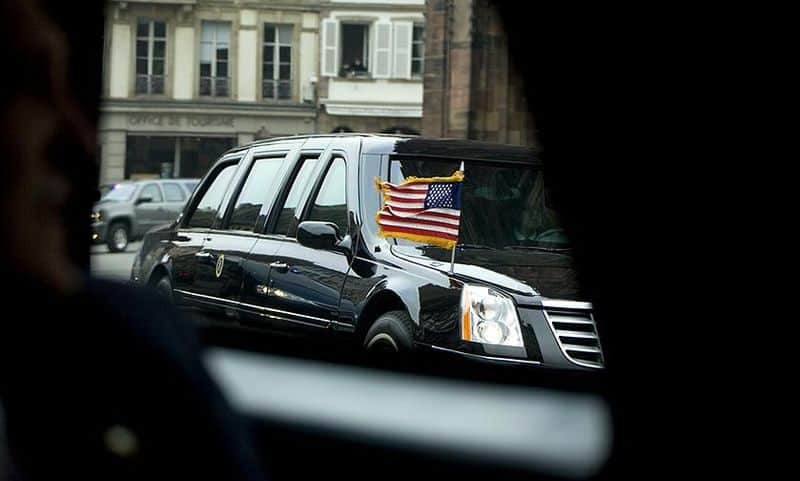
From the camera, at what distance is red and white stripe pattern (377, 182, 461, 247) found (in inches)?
179

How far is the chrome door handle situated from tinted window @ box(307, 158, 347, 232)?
0.27 meters

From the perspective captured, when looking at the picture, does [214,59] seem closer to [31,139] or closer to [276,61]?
[276,61]

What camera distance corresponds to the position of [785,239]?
1.15m

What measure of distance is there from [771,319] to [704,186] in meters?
0.15

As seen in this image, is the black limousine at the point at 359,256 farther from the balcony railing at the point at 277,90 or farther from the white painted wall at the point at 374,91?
the balcony railing at the point at 277,90

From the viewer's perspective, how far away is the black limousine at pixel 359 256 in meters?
4.05

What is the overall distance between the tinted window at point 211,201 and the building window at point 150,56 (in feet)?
12.1

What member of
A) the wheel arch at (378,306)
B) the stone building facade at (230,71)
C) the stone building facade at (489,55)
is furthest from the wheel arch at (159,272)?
the stone building facade at (489,55)

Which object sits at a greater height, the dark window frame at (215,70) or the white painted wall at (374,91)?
the white painted wall at (374,91)

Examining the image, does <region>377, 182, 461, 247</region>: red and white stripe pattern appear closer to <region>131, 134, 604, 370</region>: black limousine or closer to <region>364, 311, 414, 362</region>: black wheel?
<region>131, 134, 604, 370</region>: black limousine

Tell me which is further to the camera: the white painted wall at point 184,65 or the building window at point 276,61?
the building window at point 276,61

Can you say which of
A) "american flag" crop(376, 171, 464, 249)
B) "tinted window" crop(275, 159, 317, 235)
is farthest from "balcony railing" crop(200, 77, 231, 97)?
"tinted window" crop(275, 159, 317, 235)

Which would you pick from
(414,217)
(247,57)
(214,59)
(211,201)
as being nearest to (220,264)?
(211,201)

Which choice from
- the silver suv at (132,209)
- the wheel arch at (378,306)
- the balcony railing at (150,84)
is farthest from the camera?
the wheel arch at (378,306)
